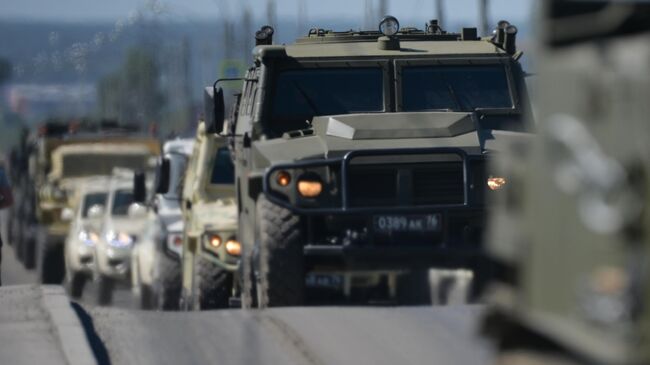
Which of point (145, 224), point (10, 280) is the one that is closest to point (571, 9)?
point (145, 224)

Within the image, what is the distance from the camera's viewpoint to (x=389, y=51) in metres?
14.2

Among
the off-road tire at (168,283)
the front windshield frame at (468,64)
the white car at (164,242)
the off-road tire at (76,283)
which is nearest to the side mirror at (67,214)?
the off-road tire at (76,283)

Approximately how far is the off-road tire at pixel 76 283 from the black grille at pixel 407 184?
1293 cm

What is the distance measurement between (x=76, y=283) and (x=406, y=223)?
43.0 ft

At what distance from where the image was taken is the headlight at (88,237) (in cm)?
2495

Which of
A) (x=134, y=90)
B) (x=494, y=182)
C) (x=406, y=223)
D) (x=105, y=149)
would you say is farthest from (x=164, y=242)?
(x=134, y=90)

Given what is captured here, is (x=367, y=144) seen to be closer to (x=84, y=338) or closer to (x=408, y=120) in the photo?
(x=408, y=120)

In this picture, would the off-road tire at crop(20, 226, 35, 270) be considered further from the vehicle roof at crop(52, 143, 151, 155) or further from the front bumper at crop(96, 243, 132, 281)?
the front bumper at crop(96, 243, 132, 281)

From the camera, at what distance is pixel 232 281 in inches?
594

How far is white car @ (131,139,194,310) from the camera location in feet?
57.3

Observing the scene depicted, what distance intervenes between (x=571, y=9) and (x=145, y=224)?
1688 centimetres

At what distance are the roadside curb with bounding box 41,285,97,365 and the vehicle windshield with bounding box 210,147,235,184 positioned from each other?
3820 mm

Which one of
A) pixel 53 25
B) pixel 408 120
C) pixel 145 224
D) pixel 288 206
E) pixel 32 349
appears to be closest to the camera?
pixel 32 349

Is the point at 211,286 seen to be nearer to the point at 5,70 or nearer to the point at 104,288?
the point at 104,288
